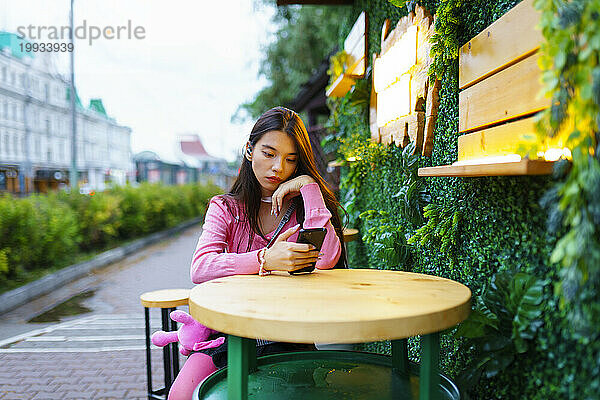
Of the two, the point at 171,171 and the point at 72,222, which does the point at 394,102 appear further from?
the point at 171,171

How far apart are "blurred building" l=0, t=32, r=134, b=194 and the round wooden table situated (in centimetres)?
1845

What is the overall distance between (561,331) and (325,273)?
2.68 ft

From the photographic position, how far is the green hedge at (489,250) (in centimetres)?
115

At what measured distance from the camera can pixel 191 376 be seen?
1.73m

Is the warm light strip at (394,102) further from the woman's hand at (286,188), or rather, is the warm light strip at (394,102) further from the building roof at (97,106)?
the building roof at (97,106)

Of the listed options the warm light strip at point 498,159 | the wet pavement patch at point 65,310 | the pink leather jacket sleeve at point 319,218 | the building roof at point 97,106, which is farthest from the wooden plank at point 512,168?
the building roof at point 97,106

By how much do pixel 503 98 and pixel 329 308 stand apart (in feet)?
2.88

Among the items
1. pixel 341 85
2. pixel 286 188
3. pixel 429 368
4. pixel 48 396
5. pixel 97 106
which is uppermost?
pixel 97 106

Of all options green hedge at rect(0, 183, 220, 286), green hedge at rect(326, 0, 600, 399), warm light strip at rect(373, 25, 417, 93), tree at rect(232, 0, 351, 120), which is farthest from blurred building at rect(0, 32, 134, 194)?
green hedge at rect(326, 0, 600, 399)

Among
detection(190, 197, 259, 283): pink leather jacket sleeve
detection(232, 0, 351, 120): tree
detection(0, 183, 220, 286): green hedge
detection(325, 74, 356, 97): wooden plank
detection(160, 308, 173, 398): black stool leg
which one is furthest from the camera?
detection(232, 0, 351, 120): tree

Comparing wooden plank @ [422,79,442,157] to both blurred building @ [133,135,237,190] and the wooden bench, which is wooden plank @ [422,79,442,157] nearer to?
the wooden bench

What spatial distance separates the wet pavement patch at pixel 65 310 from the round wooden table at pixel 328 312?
410cm

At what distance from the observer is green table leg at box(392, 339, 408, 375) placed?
1620 millimetres

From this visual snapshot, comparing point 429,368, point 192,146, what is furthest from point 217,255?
point 192,146
